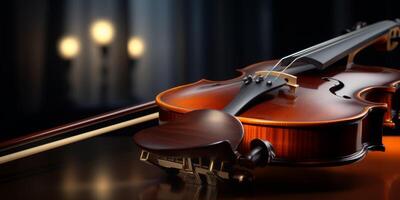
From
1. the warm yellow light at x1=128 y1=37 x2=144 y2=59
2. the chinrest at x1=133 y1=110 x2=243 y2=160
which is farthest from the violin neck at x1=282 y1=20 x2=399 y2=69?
the warm yellow light at x1=128 y1=37 x2=144 y2=59

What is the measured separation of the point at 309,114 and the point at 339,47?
16.1 inches

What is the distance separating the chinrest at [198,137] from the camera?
825mm

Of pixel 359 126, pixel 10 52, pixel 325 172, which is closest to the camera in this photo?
pixel 359 126

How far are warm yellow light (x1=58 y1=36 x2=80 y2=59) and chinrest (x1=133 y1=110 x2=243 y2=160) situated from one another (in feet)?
2.76

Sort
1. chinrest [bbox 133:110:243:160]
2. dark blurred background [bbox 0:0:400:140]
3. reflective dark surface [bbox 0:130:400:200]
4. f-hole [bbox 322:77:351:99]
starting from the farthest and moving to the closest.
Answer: dark blurred background [bbox 0:0:400:140], f-hole [bbox 322:77:351:99], reflective dark surface [bbox 0:130:400:200], chinrest [bbox 133:110:243:160]

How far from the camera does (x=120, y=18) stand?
166 centimetres

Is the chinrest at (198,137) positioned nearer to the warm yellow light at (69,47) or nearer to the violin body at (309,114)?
the violin body at (309,114)

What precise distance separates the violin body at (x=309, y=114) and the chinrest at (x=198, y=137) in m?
0.05

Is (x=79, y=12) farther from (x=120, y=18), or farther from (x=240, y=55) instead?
(x=240, y=55)

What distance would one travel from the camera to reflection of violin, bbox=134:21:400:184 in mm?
853

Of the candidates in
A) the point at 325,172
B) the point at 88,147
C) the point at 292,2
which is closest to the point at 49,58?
the point at 88,147

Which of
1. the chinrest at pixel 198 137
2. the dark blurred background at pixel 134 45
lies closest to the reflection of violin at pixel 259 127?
the chinrest at pixel 198 137

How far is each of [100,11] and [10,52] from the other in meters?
0.29

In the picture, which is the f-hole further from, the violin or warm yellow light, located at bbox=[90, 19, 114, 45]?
warm yellow light, located at bbox=[90, 19, 114, 45]
